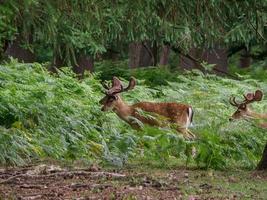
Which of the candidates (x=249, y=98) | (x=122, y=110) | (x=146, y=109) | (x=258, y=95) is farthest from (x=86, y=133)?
(x=249, y=98)

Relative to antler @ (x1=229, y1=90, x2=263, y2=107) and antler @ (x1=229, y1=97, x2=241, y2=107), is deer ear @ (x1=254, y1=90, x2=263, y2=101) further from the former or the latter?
antler @ (x1=229, y1=97, x2=241, y2=107)

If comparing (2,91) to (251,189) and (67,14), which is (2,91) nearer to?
(67,14)

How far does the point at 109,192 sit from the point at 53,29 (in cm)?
314

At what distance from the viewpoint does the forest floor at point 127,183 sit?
258 inches

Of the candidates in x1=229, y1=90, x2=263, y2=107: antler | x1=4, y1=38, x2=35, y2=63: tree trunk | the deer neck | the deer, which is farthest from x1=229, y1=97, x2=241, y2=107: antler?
x1=4, y1=38, x2=35, y2=63: tree trunk

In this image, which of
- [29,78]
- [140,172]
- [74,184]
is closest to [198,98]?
[29,78]

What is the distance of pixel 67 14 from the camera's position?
875cm

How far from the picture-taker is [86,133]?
1060 centimetres

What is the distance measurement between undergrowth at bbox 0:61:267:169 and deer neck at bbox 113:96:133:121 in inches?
4.2

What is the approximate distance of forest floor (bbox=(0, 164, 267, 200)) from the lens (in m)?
6.55

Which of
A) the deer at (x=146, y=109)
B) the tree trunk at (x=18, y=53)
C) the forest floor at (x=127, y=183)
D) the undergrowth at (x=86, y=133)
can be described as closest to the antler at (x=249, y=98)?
the undergrowth at (x=86, y=133)

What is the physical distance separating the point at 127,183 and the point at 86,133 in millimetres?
3612

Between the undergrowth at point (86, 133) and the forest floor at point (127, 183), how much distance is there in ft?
1.43

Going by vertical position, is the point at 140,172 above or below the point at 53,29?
below
